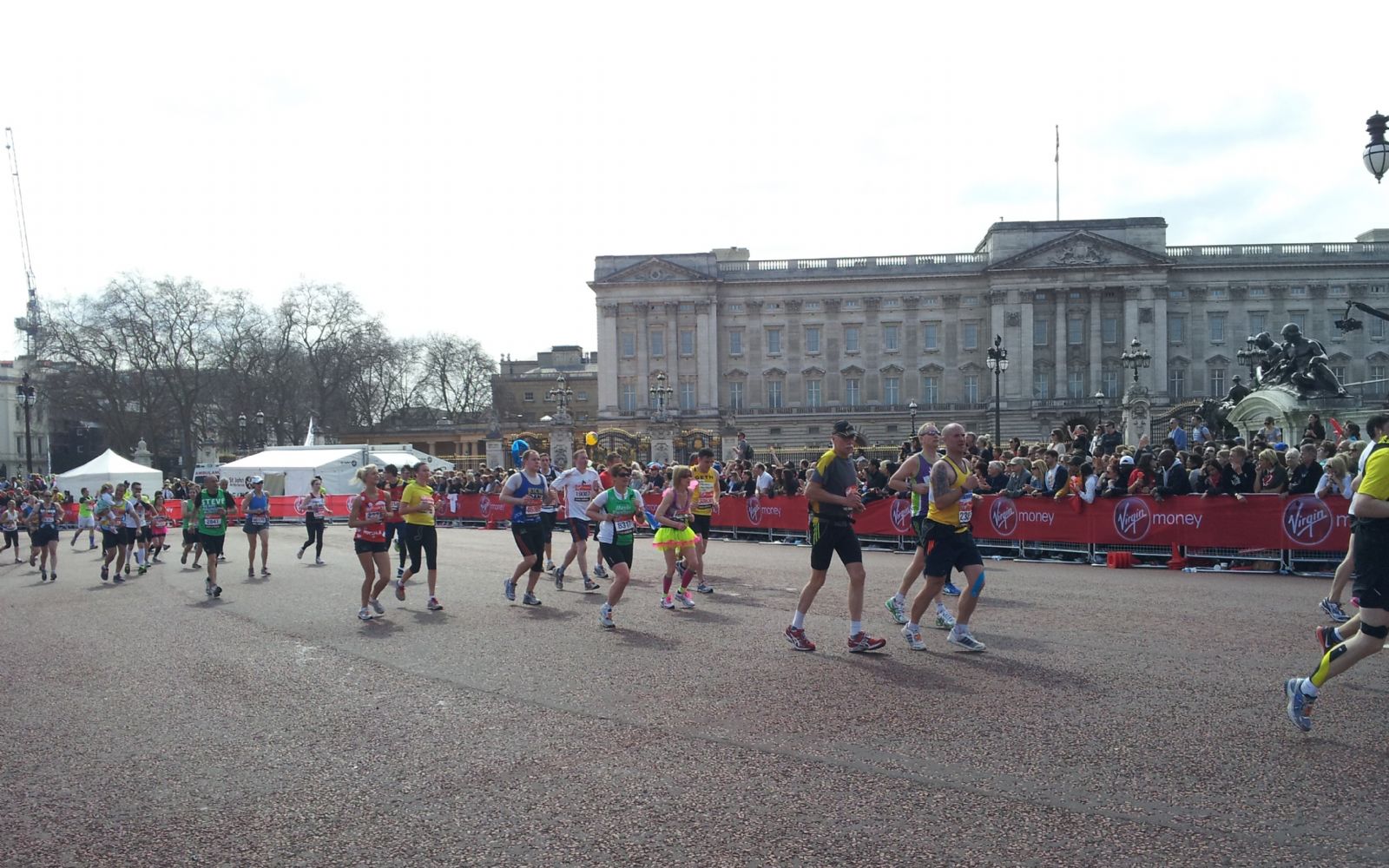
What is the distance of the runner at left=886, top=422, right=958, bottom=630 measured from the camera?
927 centimetres

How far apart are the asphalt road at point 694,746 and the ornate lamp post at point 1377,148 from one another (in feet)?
20.2

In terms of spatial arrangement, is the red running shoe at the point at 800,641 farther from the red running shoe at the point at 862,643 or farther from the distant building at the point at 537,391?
the distant building at the point at 537,391

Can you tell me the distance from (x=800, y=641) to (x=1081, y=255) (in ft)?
272

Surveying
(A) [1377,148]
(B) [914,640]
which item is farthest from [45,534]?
(A) [1377,148]

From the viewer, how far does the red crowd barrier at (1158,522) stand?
1476 centimetres

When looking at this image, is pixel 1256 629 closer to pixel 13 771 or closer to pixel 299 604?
pixel 13 771

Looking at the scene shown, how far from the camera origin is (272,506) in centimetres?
4294

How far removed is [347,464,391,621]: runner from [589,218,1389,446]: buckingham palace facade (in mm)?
67934

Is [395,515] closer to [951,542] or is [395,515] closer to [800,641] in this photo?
[800,641]

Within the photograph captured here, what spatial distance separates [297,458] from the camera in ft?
157

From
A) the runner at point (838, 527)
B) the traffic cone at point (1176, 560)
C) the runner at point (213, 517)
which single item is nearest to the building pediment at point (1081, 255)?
the traffic cone at point (1176, 560)

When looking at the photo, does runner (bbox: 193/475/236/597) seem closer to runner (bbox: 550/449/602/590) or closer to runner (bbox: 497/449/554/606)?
runner (bbox: 497/449/554/606)

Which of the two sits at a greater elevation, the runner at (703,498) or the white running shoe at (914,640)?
the runner at (703,498)

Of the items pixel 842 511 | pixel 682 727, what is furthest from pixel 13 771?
pixel 842 511
